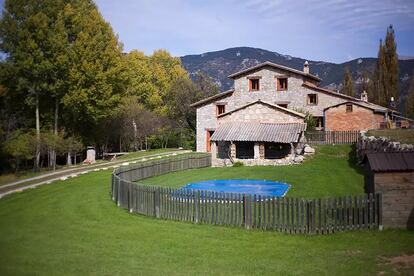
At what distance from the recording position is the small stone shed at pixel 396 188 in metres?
14.2

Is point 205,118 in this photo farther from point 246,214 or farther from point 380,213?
point 380,213

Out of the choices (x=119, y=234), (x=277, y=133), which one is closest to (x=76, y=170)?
(x=277, y=133)

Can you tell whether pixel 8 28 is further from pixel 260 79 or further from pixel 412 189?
pixel 412 189

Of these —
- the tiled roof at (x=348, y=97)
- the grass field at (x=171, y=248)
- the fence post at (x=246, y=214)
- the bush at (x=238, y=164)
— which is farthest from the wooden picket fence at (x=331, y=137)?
the fence post at (x=246, y=214)

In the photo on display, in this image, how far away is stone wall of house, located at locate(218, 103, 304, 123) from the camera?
40.0 m

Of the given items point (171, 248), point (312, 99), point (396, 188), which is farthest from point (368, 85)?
point (171, 248)

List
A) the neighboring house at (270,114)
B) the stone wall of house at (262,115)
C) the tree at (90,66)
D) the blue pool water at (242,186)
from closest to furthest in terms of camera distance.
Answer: the blue pool water at (242,186) < the neighboring house at (270,114) < the stone wall of house at (262,115) < the tree at (90,66)

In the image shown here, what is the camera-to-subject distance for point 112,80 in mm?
43812

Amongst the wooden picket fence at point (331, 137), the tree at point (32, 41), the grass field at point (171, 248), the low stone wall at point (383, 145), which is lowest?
the grass field at point (171, 248)

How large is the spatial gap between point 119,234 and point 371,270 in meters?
8.54

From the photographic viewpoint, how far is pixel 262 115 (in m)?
40.8

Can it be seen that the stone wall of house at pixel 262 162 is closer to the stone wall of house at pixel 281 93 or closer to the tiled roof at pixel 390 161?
the stone wall of house at pixel 281 93

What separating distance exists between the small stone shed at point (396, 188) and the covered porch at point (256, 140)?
2177 cm

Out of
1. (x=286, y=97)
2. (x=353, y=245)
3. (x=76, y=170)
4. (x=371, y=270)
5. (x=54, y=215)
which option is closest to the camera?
(x=371, y=270)
